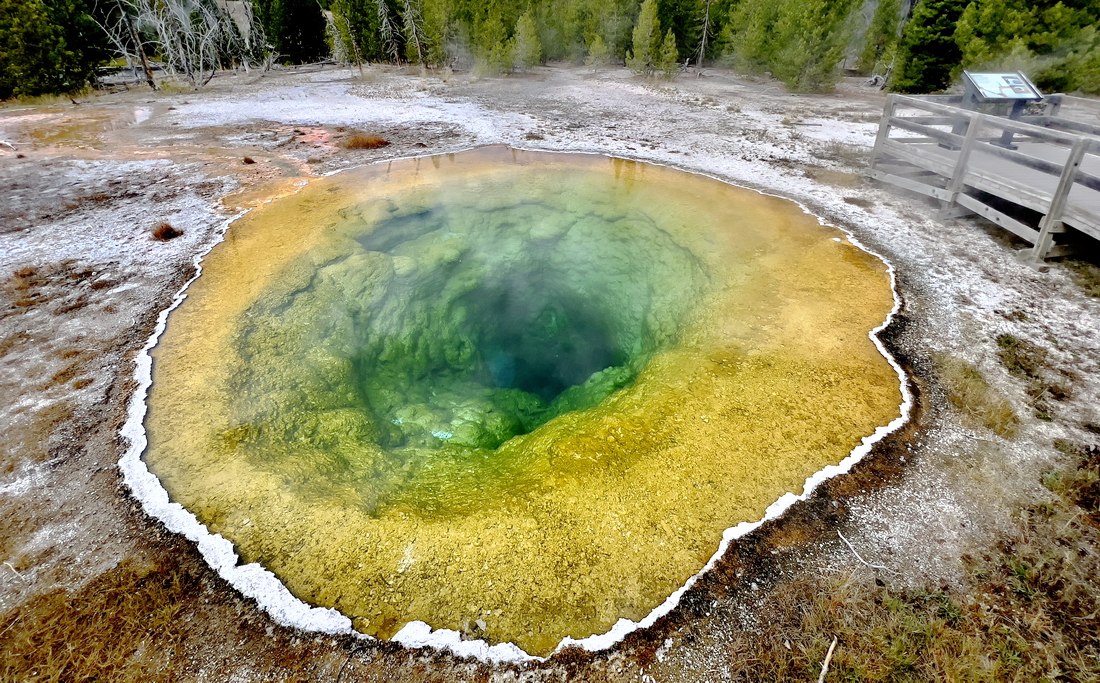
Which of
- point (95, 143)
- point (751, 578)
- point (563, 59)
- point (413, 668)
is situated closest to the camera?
point (413, 668)

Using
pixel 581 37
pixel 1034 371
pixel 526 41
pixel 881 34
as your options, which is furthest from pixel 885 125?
pixel 581 37

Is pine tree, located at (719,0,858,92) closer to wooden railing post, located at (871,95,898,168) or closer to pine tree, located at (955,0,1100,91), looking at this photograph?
pine tree, located at (955,0,1100,91)

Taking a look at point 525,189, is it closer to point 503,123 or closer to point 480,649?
point 503,123

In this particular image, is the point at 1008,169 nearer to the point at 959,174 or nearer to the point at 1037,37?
the point at 959,174

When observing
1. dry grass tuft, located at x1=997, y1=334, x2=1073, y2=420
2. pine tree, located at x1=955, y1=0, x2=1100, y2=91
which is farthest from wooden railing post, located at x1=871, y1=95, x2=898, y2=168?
pine tree, located at x1=955, y1=0, x2=1100, y2=91

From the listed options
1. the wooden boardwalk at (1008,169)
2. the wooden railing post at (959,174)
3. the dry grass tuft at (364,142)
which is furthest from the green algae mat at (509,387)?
the dry grass tuft at (364,142)

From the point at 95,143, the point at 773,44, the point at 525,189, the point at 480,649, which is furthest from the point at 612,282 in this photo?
the point at 773,44
